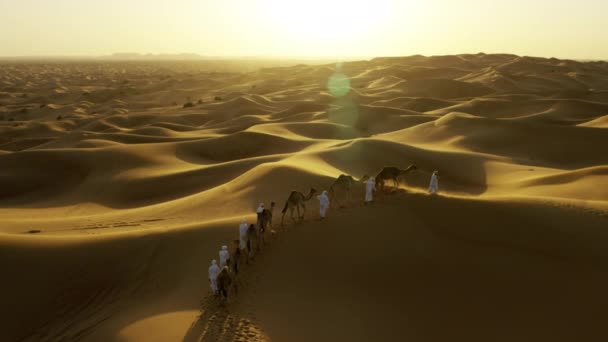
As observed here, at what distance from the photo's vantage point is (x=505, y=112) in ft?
107

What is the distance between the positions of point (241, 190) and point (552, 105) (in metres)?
28.3

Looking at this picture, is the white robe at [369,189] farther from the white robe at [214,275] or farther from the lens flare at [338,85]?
the lens flare at [338,85]

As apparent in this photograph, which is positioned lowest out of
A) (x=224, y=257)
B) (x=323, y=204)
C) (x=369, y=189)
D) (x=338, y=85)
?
(x=224, y=257)

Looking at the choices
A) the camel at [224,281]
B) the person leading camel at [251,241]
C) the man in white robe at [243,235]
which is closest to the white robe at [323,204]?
the person leading camel at [251,241]

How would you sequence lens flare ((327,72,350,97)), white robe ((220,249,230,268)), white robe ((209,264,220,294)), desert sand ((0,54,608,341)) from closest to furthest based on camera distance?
desert sand ((0,54,608,341)) → white robe ((209,264,220,294)) → white robe ((220,249,230,268)) → lens flare ((327,72,350,97))

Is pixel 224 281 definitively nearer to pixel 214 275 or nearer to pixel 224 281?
pixel 224 281

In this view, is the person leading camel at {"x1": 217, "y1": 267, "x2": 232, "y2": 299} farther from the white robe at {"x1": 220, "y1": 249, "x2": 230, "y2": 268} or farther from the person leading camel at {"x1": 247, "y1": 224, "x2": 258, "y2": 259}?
the person leading camel at {"x1": 247, "y1": 224, "x2": 258, "y2": 259}

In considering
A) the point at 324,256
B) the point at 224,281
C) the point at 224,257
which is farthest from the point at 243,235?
the point at 324,256

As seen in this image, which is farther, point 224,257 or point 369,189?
point 369,189

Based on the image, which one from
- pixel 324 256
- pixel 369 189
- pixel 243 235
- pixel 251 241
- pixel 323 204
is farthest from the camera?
pixel 369 189

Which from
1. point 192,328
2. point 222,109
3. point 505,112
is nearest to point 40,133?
point 222,109

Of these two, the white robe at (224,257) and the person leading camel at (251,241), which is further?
the person leading camel at (251,241)

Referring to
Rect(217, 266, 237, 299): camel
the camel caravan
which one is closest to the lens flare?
the camel caravan

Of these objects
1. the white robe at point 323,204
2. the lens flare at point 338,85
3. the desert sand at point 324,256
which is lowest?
the desert sand at point 324,256
